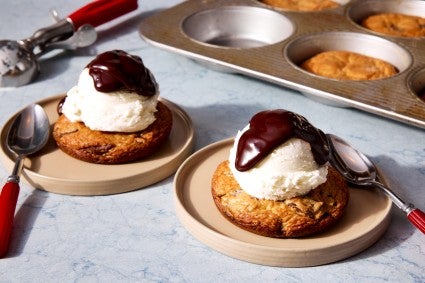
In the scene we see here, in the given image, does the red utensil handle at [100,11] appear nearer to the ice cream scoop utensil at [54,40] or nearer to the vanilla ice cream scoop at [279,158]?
the ice cream scoop utensil at [54,40]

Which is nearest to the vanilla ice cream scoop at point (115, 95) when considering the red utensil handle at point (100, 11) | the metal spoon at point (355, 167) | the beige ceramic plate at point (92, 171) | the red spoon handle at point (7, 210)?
the beige ceramic plate at point (92, 171)

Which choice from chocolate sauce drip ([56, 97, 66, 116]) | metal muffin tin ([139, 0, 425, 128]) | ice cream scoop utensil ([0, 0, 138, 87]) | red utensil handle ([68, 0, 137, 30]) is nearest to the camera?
chocolate sauce drip ([56, 97, 66, 116])

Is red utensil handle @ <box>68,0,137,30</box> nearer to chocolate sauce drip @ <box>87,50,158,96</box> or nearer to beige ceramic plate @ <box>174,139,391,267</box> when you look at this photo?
chocolate sauce drip @ <box>87,50,158,96</box>

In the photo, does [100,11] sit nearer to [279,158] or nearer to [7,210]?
[7,210]

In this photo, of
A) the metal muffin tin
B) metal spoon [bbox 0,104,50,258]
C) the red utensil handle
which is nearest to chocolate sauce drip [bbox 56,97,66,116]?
metal spoon [bbox 0,104,50,258]

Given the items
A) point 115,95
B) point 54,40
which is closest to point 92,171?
point 115,95

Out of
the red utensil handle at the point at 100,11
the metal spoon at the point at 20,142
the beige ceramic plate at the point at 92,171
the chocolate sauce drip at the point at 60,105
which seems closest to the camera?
the metal spoon at the point at 20,142

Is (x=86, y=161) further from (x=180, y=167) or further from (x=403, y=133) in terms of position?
(x=403, y=133)
